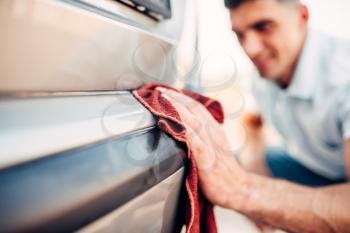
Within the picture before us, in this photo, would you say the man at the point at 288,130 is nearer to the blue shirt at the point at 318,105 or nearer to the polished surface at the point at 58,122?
the blue shirt at the point at 318,105

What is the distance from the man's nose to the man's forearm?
83cm

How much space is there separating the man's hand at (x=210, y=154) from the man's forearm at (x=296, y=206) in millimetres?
32

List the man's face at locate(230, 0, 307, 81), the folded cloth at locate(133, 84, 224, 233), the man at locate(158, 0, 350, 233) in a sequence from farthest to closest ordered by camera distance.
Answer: the man's face at locate(230, 0, 307, 81), the man at locate(158, 0, 350, 233), the folded cloth at locate(133, 84, 224, 233)

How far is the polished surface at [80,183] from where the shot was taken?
0.78 feet

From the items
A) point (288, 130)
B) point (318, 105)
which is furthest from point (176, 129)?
point (288, 130)

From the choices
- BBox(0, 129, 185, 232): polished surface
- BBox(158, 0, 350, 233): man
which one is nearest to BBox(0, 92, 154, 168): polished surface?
BBox(0, 129, 185, 232): polished surface

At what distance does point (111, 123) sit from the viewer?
0.41 metres

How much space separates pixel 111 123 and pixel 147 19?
1.06 feet

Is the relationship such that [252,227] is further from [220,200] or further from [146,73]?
[146,73]

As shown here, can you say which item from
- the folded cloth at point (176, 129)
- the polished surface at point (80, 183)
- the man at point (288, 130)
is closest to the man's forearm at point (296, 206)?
the man at point (288, 130)

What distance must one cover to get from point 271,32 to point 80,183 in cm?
121

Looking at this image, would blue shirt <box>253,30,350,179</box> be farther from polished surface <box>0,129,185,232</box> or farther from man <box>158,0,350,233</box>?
polished surface <box>0,129,185,232</box>

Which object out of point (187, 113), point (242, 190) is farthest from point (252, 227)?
point (187, 113)

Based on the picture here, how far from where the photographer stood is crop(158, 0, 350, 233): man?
604 millimetres
